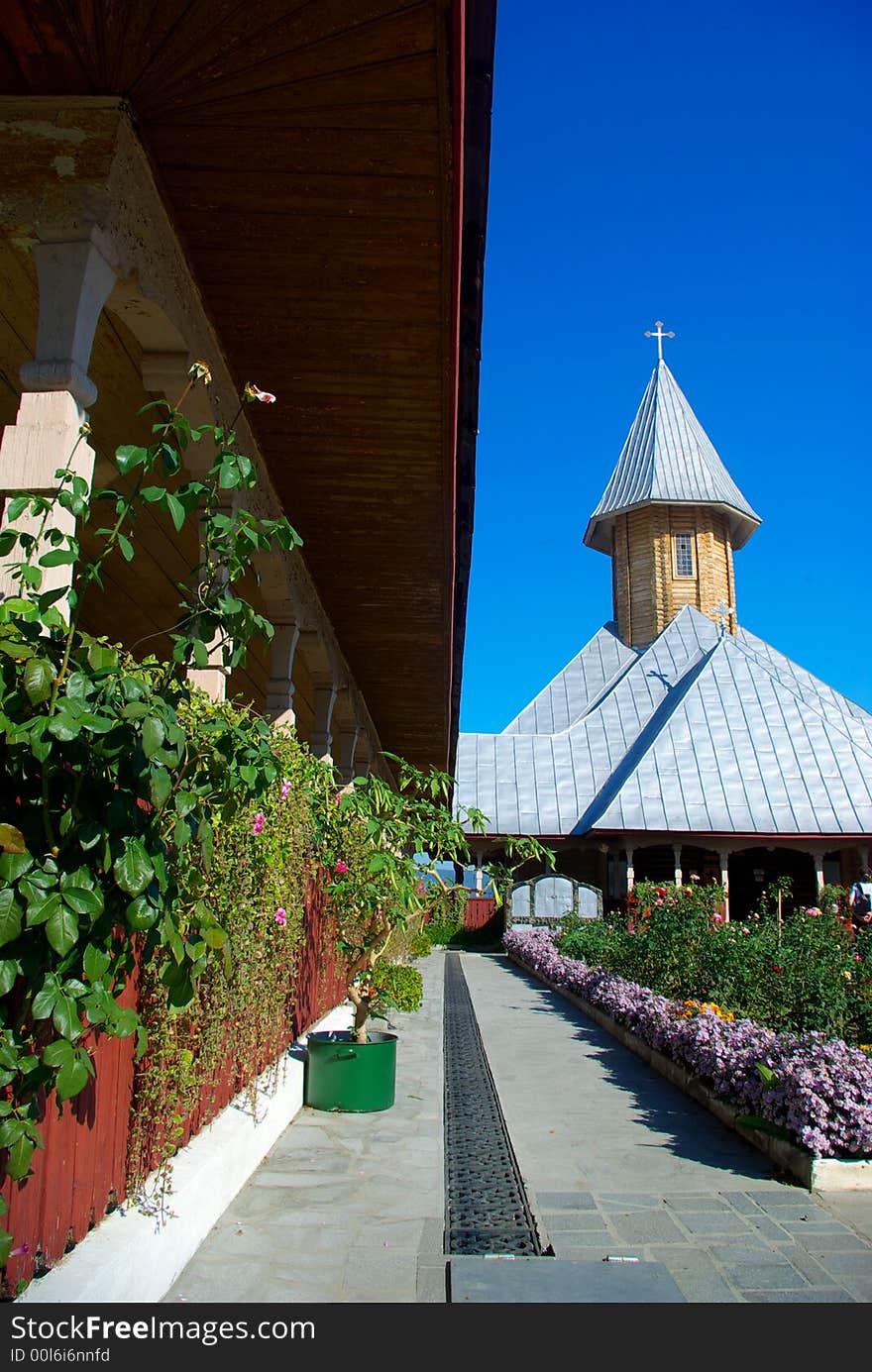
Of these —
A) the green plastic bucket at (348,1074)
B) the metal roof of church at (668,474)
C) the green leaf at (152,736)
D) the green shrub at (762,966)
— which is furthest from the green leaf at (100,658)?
the metal roof of church at (668,474)

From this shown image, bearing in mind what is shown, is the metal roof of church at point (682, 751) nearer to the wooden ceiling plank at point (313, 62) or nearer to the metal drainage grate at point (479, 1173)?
the metal drainage grate at point (479, 1173)

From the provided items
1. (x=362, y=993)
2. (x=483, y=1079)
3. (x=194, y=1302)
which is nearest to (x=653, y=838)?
(x=483, y=1079)

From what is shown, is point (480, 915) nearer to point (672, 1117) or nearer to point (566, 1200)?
point (672, 1117)

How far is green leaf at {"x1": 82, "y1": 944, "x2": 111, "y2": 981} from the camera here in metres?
1.98

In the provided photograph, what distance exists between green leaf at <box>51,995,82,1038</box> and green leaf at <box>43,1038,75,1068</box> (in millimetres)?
71

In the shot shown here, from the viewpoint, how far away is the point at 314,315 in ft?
15.0

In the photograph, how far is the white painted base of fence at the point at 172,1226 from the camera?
2564 mm

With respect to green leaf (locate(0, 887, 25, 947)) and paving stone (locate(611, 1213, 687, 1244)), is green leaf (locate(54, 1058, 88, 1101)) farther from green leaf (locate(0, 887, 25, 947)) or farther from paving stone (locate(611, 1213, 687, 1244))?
paving stone (locate(611, 1213, 687, 1244))

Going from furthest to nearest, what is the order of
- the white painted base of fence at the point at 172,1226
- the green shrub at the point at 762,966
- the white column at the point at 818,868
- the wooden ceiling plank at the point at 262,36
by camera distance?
the white column at the point at 818,868
the green shrub at the point at 762,966
the wooden ceiling plank at the point at 262,36
the white painted base of fence at the point at 172,1226

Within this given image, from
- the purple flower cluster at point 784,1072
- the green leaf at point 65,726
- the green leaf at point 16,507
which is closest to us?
the green leaf at point 65,726

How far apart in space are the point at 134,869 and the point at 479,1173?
12.3 ft

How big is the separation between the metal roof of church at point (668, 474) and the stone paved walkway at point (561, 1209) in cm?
3284

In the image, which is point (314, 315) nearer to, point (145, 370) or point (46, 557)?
point (145, 370)
